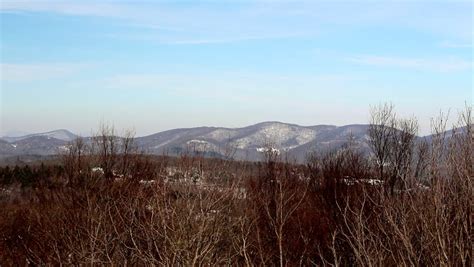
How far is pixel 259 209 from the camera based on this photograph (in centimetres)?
2366

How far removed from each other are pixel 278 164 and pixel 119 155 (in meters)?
10.6

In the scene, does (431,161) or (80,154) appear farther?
(80,154)

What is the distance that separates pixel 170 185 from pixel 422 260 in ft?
27.9

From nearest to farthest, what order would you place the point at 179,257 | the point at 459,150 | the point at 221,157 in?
the point at 179,257 → the point at 459,150 → the point at 221,157

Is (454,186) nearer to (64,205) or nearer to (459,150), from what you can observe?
(459,150)

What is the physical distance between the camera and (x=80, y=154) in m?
26.4

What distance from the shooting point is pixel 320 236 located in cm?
2345

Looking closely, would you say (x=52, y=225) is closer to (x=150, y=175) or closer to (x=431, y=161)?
(x=150, y=175)

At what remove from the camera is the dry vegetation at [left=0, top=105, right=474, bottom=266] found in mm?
7988

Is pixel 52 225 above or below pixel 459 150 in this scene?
below

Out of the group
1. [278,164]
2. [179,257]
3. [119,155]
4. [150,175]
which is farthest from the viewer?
[119,155]

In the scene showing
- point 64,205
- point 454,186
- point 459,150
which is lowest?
point 64,205

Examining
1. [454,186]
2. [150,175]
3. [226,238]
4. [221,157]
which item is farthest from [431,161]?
[150,175]

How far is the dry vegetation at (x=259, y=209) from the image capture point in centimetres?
799
